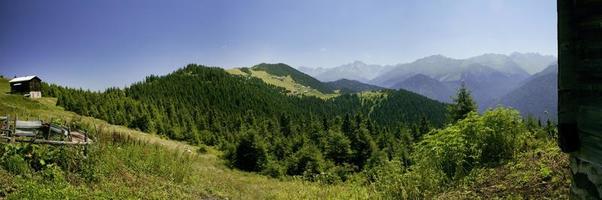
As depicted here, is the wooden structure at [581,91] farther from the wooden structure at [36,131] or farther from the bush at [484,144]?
the wooden structure at [36,131]

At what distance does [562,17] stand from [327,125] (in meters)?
58.0

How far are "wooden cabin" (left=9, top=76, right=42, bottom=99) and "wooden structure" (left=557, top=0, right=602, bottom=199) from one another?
260 ft

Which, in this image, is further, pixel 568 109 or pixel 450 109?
pixel 450 109

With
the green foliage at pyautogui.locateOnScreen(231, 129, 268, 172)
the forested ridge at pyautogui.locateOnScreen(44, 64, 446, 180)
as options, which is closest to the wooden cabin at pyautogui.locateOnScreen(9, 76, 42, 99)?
the forested ridge at pyautogui.locateOnScreen(44, 64, 446, 180)

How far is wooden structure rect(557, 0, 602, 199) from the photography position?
3814 millimetres

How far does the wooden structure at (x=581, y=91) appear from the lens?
12.5ft

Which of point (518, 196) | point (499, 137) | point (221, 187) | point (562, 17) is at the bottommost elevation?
point (221, 187)

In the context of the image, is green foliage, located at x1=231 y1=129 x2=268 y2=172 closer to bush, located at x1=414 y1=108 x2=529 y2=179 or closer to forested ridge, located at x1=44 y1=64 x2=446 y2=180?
forested ridge, located at x1=44 y1=64 x2=446 y2=180

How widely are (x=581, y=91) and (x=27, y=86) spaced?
264 feet

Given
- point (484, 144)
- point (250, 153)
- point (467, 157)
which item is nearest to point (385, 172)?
point (467, 157)

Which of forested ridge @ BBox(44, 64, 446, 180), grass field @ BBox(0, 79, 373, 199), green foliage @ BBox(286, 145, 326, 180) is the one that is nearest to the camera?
grass field @ BBox(0, 79, 373, 199)

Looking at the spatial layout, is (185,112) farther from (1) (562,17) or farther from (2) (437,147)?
(1) (562,17)

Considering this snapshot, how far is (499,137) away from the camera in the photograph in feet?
35.3

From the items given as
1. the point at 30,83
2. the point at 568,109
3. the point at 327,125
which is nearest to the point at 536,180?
the point at 568,109
